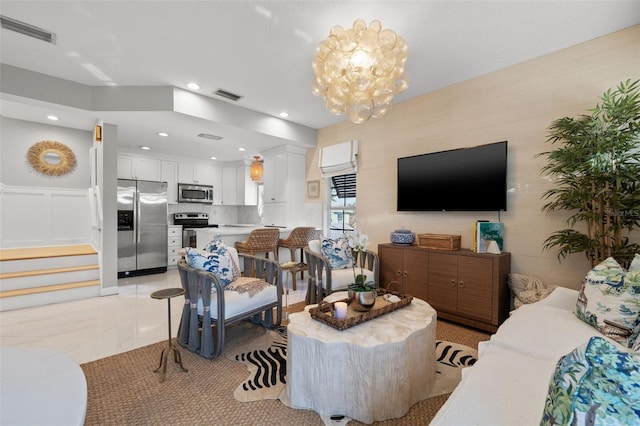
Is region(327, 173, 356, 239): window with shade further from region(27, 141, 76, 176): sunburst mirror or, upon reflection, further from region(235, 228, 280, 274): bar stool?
region(27, 141, 76, 176): sunburst mirror

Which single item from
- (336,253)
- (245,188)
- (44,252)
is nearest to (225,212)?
(245,188)

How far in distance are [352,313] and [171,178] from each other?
572 centimetres

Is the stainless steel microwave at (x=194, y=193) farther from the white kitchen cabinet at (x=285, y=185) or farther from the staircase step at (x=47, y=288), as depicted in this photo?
the staircase step at (x=47, y=288)

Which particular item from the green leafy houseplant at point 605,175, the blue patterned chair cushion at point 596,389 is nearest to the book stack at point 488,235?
the green leafy houseplant at point 605,175

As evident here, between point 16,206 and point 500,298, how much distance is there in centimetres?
685

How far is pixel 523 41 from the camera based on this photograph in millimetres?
2527

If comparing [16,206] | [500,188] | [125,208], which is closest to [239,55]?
[500,188]

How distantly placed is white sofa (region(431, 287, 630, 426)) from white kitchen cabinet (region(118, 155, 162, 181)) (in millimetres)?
6478

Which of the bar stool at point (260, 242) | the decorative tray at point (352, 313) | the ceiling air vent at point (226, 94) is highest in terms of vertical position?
the ceiling air vent at point (226, 94)

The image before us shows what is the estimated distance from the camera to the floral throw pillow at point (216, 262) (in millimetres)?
2396

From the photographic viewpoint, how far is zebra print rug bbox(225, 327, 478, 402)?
6.13 feet

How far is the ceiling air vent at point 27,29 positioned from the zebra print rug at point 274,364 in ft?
10.7

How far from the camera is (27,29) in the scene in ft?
7.81

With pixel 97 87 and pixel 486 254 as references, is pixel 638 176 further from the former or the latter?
pixel 97 87
